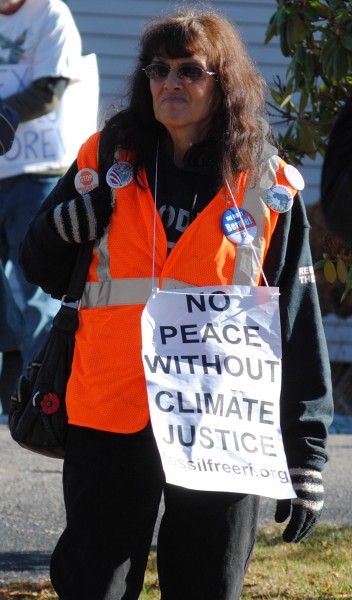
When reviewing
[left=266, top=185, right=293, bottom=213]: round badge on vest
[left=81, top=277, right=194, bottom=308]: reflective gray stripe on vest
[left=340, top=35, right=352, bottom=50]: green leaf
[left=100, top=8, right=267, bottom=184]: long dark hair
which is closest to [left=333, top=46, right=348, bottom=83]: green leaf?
[left=340, top=35, right=352, bottom=50]: green leaf

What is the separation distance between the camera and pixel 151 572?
490 cm

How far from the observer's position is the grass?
462 centimetres

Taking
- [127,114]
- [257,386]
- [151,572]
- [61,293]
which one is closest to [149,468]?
[257,386]

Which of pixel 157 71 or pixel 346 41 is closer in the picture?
pixel 157 71

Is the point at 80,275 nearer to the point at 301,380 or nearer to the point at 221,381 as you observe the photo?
the point at 221,381

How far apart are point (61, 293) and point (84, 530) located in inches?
27.9

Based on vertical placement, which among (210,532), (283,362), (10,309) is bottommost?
(10,309)

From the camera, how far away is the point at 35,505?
226 inches

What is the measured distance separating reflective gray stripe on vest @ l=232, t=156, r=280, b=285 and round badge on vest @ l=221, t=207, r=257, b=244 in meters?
0.01

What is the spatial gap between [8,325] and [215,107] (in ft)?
6.50

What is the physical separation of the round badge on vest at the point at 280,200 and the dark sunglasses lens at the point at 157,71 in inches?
17.5

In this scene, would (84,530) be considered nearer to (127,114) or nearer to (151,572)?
(127,114)

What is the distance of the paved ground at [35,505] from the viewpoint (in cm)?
501

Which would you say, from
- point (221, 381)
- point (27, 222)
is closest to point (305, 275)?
point (221, 381)
